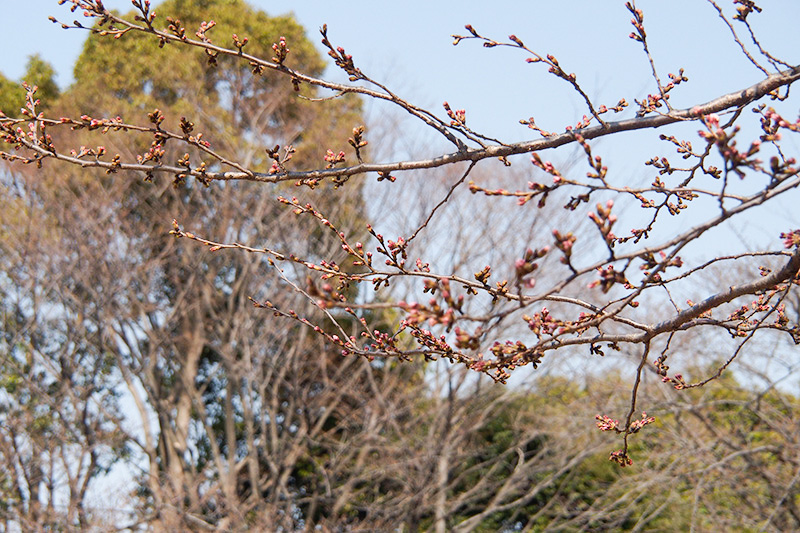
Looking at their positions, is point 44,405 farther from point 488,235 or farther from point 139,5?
point 139,5

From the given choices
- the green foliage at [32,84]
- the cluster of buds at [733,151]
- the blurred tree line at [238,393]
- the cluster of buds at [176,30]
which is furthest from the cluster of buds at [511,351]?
the green foliage at [32,84]

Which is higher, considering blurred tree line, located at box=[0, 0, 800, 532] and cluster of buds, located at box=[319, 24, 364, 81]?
blurred tree line, located at box=[0, 0, 800, 532]

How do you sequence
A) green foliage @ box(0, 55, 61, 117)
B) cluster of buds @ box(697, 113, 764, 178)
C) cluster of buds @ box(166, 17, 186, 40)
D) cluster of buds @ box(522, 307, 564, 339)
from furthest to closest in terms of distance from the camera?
green foliage @ box(0, 55, 61, 117) < cluster of buds @ box(166, 17, 186, 40) < cluster of buds @ box(522, 307, 564, 339) < cluster of buds @ box(697, 113, 764, 178)

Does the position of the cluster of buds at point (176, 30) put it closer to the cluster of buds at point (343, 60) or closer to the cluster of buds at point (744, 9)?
the cluster of buds at point (343, 60)

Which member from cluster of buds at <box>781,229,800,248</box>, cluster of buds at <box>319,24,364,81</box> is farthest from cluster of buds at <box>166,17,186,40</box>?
cluster of buds at <box>781,229,800,248</box>

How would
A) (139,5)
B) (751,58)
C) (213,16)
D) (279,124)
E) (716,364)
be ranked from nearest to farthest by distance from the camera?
(139,5) < (751,58) < (716,364) < (279,124) < (213,16)

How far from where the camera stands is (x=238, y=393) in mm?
10664

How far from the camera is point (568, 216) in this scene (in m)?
10.2

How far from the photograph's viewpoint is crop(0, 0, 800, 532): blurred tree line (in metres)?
9.15

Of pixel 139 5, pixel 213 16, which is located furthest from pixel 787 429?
pixel 213 16

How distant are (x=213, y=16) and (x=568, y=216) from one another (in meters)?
7.34

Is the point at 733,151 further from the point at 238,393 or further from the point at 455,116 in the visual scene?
the point at 238,393

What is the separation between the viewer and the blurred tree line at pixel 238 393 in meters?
9.15

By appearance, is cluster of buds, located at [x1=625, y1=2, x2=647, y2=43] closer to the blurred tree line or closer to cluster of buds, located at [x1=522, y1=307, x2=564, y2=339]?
cluster of buds, located at [x1=522, y1=307, x2=564, y2=339]
